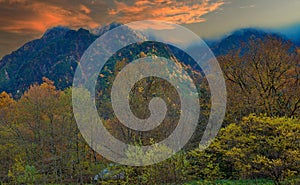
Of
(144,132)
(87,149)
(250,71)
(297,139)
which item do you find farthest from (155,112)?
(297,139)

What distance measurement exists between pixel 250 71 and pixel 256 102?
202 inches

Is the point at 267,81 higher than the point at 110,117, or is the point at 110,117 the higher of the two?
Result: the point at 267,81

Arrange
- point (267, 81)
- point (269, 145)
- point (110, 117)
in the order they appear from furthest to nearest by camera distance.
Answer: point (110, 117)
point (267, 81)
point (269, 145)

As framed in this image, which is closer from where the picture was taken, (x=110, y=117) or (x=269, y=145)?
(x=269, y=145)

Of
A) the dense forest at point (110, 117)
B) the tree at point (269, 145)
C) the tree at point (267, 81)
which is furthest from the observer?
the tree at point (267, 81)

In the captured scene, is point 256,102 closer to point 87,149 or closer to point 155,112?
point 155,112

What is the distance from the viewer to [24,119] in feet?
101

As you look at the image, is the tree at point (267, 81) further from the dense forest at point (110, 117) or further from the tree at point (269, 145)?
the tree at point (269, 145)

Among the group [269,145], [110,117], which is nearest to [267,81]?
[269,145]

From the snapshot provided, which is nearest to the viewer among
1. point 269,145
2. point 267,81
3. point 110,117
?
point 269,145

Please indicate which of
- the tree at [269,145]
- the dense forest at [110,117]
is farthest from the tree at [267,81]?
the tree at [269,145]

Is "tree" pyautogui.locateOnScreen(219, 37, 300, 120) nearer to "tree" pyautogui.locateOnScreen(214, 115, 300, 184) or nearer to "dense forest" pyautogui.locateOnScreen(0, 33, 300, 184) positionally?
"dense forest" pyautogui.locateOnScreen(0, 33, 300, 184)

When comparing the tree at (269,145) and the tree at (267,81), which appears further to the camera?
the tree at (267,81)

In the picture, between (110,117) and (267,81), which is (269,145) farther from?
(110,117)
